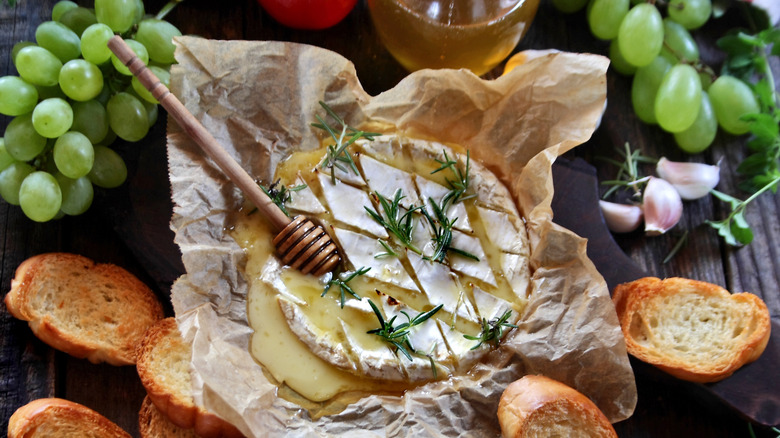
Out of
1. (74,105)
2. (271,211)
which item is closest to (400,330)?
(271,211)

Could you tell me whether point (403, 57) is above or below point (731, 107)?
above

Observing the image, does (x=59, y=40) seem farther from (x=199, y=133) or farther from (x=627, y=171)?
(x=627, y=171)

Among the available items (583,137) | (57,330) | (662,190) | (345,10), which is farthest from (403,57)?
(57,330)

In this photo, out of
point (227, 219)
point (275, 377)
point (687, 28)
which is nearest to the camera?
point (275, 377)

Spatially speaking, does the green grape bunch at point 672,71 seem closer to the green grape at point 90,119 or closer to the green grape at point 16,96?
A: the green grape at point 90,119

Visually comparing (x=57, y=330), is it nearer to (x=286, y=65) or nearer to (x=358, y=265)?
(x=358, y=265)

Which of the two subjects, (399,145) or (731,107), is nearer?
(399,145)

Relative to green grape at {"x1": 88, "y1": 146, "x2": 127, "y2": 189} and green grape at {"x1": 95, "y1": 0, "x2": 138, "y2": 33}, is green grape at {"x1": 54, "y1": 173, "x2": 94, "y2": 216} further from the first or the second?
green grape at {"x1": 95, "y1": 0, "x2": 138, "y2": 33}
